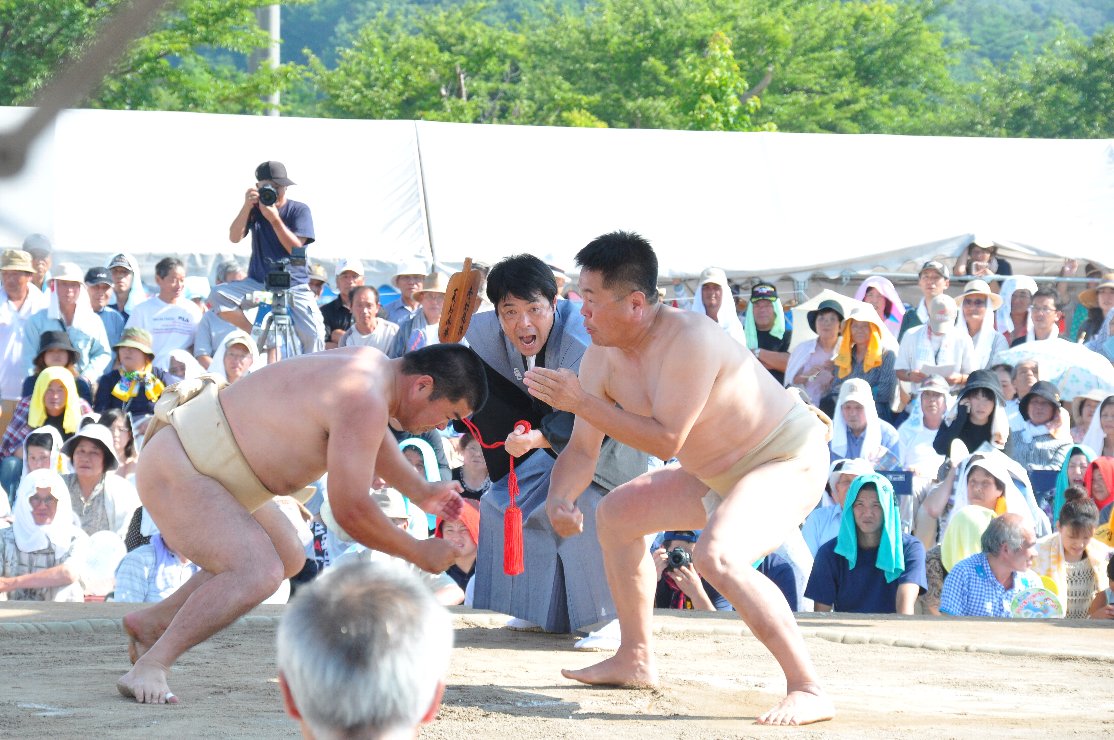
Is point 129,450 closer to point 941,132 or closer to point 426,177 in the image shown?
point 426,177

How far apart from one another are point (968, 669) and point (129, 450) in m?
3.95

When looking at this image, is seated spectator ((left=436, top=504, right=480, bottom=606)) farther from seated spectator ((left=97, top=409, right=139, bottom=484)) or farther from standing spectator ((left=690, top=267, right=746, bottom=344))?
standing spectator ((left=690, top=267, right=746, bottom=344))

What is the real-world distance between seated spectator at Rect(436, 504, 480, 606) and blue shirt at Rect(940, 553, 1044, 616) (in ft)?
6.23

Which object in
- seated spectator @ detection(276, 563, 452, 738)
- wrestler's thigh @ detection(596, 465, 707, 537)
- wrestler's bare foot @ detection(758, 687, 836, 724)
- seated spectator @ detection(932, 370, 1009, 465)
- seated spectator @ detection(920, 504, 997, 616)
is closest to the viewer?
seated spectator @ detection(276, 563, 452, 738)

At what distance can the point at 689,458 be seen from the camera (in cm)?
350

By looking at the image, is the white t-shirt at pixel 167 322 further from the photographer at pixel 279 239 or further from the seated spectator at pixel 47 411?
the seated spectator at pixel 47 411

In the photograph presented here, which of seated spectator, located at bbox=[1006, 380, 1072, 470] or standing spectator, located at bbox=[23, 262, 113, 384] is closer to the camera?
seated spectator, located at bbox=[1006, 380, 1072, 470]

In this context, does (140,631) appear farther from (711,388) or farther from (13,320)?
(13,320)

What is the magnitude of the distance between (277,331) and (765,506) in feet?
12.9

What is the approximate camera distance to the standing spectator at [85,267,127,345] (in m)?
7.79

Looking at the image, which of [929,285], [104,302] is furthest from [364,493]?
[929,285]

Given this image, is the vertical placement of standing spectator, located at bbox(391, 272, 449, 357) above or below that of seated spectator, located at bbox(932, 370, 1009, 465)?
above

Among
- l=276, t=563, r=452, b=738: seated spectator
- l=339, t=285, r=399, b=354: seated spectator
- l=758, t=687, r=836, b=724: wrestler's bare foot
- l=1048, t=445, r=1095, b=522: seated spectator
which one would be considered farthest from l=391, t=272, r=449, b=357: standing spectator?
l=276, t=563, r=452, b=738: seated spectator

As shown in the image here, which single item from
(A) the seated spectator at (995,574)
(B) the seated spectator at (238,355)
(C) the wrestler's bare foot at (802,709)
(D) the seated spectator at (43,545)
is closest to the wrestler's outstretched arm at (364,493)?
(C) the wrestler's bare foot at (802,709)
